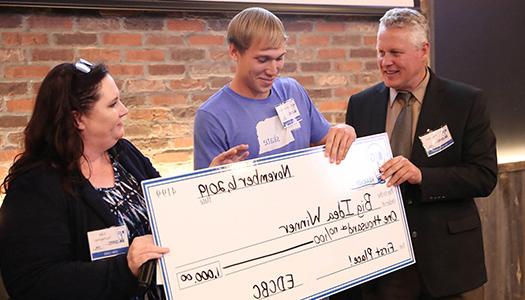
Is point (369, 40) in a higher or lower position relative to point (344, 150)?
higher

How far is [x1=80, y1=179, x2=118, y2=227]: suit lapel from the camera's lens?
5.11 ft

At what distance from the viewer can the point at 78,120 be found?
1.59 meters

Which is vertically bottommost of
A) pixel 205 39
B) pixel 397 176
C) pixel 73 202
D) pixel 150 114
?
pixel 397 176

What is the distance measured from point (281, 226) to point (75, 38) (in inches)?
54.5

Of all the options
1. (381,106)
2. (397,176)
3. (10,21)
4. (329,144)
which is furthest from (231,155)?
(10,21)

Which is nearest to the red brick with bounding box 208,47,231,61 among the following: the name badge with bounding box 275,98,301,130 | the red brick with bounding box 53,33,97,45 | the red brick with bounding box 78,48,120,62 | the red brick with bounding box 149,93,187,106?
the red brick with bounding box 149,93,187,106

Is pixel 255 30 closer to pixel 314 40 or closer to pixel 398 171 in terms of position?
pixel 398 171

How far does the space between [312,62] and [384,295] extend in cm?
144

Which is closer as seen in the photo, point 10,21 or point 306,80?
point 10,21

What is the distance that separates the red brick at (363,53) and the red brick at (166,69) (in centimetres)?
101

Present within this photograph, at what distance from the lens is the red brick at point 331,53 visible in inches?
124

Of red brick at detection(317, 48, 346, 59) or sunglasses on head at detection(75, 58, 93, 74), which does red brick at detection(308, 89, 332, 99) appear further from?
sunglasses on head at detection(75, 58, 93, 74)

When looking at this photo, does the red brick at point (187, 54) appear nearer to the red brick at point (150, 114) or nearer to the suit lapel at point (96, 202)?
the red brick at point (150, 114)

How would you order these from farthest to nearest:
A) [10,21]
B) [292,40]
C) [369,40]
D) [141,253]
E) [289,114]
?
[369,40] < [292,40] < [10,21] < [289,114] < [141,253]
